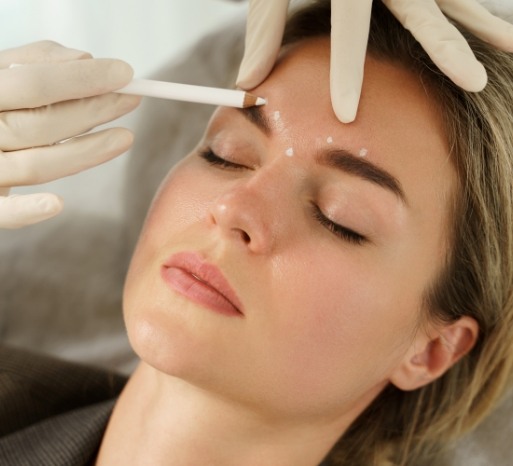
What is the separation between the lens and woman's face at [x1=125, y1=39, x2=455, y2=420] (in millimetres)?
1204

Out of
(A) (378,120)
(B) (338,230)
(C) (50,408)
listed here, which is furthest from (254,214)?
(C) (50,408)

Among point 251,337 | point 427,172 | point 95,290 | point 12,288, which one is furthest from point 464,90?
point 12,288

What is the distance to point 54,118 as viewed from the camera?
1.29m

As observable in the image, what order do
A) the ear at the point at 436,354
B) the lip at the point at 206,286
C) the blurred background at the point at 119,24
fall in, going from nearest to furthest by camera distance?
the lip at the point at 206,286 → the ear at the point at 436,354 → the blurred background at the point at 119,24

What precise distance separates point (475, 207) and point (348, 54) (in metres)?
0.34

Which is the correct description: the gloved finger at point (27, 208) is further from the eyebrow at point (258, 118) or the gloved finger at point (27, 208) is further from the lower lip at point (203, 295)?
the eyebrow at point (258, 118)

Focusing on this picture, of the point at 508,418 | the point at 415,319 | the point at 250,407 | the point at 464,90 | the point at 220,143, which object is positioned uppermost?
the point at 464,90

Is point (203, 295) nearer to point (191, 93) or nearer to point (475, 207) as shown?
point (191, 93)

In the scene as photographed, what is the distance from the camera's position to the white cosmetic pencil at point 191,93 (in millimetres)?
1229

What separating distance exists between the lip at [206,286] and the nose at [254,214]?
0.06 m

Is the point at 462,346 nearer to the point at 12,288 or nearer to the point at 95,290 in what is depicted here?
the point at 95,290

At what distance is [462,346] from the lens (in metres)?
1.47

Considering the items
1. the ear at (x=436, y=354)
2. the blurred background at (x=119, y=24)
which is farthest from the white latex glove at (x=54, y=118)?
the blurred background at (x=119, y=24)

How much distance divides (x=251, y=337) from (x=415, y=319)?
1.02ft
